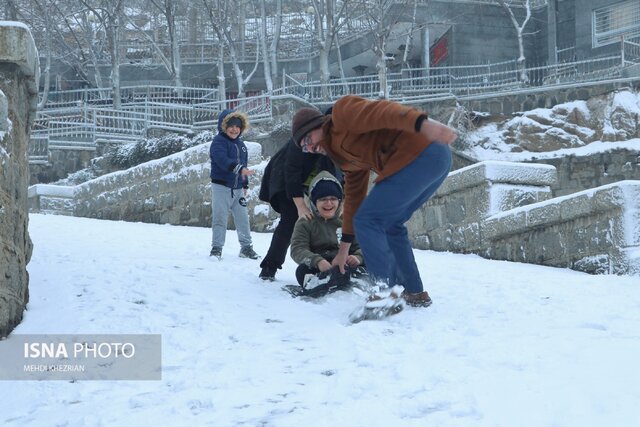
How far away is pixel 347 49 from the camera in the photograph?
33125 mm

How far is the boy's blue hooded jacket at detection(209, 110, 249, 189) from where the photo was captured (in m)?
8.41

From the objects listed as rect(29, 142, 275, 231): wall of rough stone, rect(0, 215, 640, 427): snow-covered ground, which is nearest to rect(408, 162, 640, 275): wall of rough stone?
rect(0, 215, 640, 427): snow-covered ground

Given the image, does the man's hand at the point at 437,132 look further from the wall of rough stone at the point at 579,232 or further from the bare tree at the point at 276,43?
the bare tree at the point at 276,43

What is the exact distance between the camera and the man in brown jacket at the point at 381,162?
4.92m

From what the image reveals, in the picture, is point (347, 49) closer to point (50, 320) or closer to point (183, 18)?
point (183, 18)

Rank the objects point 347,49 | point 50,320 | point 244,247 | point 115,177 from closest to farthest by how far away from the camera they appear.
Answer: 1. point 50,320
2. point 244,247
3. point 115,177
4. point 347,49

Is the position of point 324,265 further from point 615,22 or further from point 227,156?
point 615,22

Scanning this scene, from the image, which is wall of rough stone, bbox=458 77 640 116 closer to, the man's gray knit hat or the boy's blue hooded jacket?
the boy's blue hooded jacket

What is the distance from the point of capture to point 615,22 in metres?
26.8

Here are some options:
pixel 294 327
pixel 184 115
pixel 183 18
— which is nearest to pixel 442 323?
pixel 294 327

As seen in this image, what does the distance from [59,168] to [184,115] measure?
14.3 ft

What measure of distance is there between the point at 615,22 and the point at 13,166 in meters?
25.1

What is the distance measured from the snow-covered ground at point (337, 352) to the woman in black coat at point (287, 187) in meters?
0.24

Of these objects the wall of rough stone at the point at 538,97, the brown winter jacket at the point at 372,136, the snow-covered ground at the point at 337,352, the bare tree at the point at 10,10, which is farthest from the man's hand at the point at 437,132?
the bare tree at the point at 10,10
